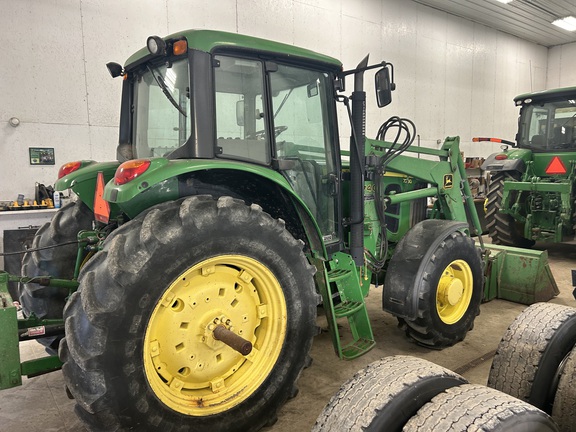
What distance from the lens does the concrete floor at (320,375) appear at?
8.52ft

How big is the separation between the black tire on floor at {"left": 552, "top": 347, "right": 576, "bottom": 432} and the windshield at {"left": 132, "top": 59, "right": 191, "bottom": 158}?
7.15ft

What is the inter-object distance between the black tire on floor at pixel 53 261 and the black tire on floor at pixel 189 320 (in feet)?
3.95

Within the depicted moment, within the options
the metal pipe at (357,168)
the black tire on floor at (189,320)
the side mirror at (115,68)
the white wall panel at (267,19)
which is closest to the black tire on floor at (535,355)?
the black tire on floor at (189,320)

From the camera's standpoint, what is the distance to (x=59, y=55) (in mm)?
5234

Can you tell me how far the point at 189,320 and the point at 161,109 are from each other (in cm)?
141

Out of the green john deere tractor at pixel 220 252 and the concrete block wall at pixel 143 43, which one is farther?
the concrete block wall at pixel 143 43

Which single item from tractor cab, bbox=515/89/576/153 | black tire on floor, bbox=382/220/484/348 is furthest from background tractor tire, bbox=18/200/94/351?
tractor cab, bbox=515/89/576/153

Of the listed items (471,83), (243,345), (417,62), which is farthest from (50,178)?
(471,83)

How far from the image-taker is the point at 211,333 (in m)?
2.28

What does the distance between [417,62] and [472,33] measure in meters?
2.51

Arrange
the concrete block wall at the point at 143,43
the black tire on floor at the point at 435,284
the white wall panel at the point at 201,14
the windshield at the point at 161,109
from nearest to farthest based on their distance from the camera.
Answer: the windshield at the point at 161,109 → the black tire on floor at the point at 435,284 → the concrete block wall at the point at 143,43 → the white wall panel at the point at 201,14

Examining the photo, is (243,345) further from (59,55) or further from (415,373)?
(59,55)

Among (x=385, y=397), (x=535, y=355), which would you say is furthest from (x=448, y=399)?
(x=535, y=355)

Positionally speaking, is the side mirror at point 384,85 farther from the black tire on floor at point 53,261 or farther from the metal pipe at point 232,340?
the black tire on floor at point 53,261
